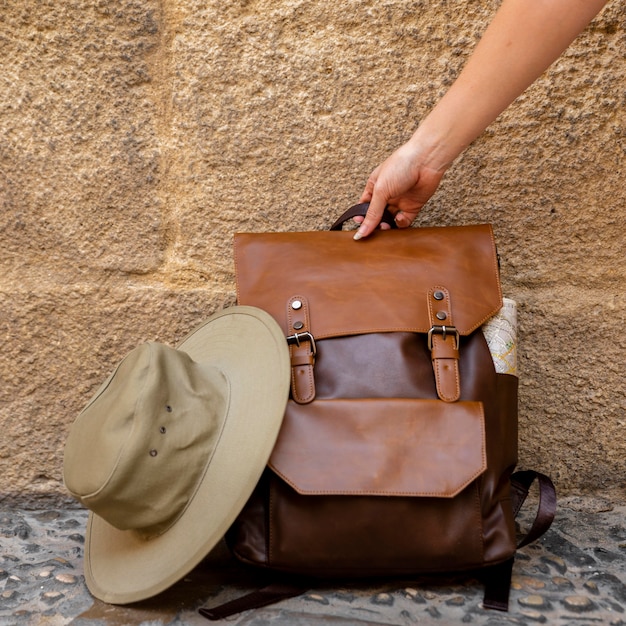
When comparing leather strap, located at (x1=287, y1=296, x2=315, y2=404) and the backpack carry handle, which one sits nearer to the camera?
leather strap, located at (x1=287, y1=296, x2=315, y2=404)

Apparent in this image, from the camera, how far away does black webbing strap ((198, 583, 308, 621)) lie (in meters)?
1.14

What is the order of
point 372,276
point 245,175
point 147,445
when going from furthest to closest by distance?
point 245,175, point 372,276, point 147,445

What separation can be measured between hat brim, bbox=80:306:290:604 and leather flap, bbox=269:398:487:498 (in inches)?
2.1

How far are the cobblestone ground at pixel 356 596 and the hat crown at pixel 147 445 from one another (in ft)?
0.52

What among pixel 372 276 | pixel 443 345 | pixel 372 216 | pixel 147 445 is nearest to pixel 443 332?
pixel 443 345

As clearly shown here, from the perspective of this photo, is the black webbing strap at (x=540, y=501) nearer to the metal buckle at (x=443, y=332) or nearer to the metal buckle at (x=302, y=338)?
the metal buckle at (x=443, y=332)

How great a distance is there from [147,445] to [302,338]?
354 mm

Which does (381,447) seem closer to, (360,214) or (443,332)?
(443,332)

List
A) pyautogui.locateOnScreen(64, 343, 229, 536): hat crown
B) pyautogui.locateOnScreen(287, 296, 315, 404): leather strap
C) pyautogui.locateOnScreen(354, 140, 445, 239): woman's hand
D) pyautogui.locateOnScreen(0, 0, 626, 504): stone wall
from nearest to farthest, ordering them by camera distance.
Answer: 1. pyautogui.locateOnScreen(64, 343, 229, 536): hat crown
2. pyautogui.locateOnScreen(287, 296, 315, 404): leather strap
3. pyautogui.locateOnScreen(354, 140, 445, 239): woman's hand
4. pyautogui.locateOnScreen(0, 0, 626, 504): stone wall

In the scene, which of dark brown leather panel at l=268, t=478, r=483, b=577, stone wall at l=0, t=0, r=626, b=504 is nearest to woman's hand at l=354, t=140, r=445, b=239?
stone wall at l=0, t=0, r=626, b=504

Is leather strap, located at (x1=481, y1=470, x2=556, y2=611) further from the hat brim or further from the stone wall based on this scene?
the hat brim

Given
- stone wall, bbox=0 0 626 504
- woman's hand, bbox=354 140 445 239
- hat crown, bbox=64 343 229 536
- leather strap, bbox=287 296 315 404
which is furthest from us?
stone wall, bbox=0 0 626 504

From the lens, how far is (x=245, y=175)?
63.2 inches

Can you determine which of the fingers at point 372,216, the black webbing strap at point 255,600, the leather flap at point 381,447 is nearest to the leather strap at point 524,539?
the leather flap at point 381,447
